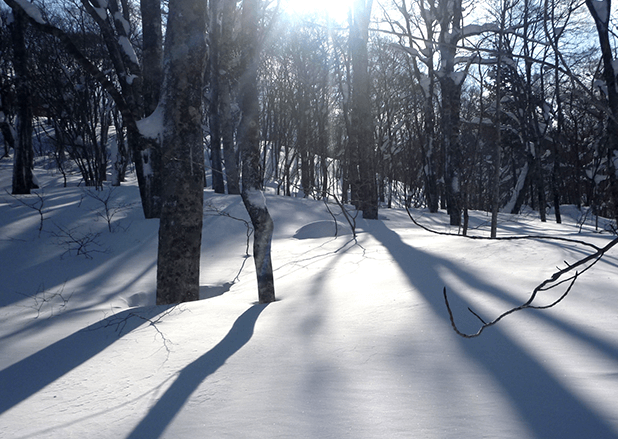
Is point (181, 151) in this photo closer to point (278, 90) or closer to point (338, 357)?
point (338, 357)

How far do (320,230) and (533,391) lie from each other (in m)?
5.98

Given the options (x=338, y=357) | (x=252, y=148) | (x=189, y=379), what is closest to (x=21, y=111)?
(x=252, y=148)

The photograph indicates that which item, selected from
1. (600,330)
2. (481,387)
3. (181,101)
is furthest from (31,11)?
(600,330)

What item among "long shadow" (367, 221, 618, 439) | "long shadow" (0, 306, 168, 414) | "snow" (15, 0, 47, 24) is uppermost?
"snow" (15, 0, 47, 24)

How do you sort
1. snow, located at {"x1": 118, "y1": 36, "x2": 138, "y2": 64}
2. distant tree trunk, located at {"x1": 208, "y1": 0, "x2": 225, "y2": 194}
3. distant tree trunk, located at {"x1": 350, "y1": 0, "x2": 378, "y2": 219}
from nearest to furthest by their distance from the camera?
snow, located at {"x1": 118, "y1": 36, "x2": 138, "y2": 64} → distant tree trunk, located at {"x1": 350, "y1": 0, "x2": 378, "y2": 219} → distant tree trunk, located at {"x1": 208, "y1": 0, "x2": 225, "y2": 194}

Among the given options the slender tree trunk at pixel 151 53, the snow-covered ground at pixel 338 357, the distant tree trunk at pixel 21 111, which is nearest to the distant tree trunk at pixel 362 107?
the slender tree trunk at pixel 151 53

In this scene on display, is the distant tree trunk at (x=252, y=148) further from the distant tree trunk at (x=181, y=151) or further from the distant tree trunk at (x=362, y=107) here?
the distant tree trunk at (x=362, y=107)

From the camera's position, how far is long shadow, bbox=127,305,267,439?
175 cm

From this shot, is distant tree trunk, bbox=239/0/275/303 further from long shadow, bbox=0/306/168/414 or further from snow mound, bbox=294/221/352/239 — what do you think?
snow mound, bbox=294/221/352/239

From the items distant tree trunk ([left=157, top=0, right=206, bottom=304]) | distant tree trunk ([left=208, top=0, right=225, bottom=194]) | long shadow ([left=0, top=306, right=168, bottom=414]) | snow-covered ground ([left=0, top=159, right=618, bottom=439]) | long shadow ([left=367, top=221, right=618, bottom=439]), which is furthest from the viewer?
distant tree trunk ([left=208, top=0, right=225, bottom=194])

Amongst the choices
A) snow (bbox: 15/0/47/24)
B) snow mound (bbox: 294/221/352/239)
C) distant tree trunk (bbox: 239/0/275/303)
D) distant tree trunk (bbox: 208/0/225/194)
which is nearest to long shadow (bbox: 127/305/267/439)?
distant tree trunk (bbox: 239/0/275/303)

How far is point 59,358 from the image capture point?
2.63m

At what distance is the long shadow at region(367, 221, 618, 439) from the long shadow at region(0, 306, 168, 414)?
2286 mm

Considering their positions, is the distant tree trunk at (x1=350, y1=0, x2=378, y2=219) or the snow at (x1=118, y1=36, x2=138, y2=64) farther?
the distant tree trunk at (x1=350, y1=0, x2=378, y2=219)
